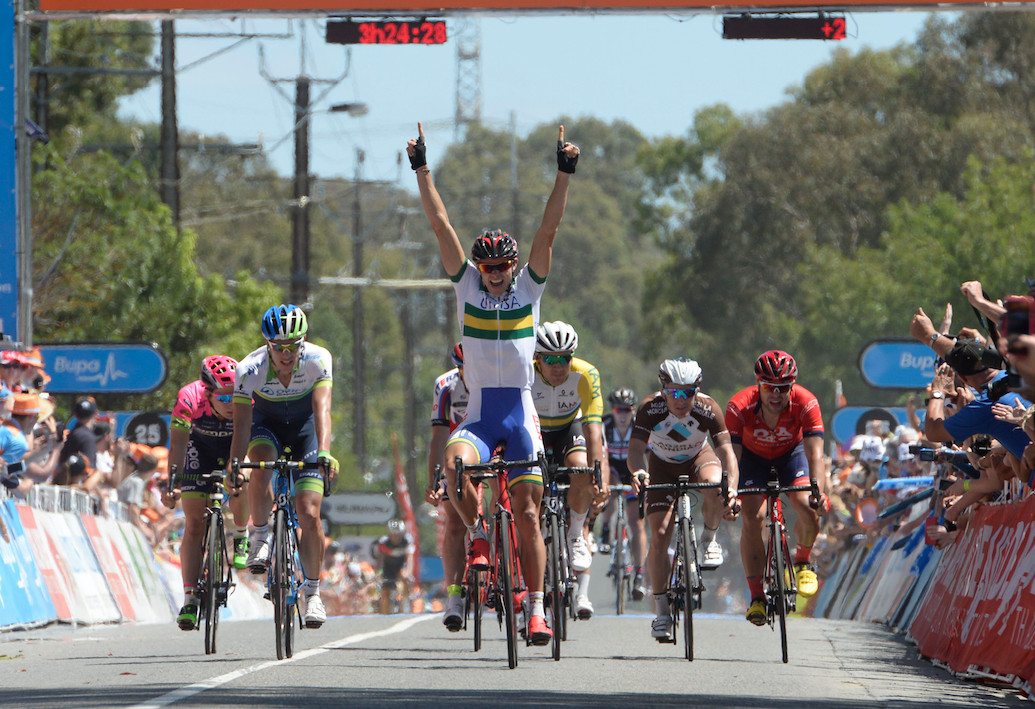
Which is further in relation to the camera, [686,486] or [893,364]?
[893,364]

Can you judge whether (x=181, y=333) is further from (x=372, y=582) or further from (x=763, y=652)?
(x=763, y=652)

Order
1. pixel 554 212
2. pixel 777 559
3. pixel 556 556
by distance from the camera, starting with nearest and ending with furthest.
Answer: pixel 554 212 < pixel 556 556 < pixel 777 559

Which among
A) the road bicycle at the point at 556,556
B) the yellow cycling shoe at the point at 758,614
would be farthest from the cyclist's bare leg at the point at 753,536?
the road bicycle at the point at 556,556

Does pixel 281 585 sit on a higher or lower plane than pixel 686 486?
lower

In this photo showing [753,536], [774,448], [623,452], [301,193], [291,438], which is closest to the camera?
[291,438]

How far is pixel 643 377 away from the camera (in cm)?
12438

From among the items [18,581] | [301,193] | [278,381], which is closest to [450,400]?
[278,381]

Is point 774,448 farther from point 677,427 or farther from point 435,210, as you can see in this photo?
point 435,210

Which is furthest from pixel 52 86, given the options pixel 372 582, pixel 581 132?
pixel 581 132

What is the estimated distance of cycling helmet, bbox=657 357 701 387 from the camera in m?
12.6

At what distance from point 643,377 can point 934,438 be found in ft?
372

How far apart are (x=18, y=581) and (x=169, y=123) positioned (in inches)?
882

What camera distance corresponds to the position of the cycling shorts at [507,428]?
1055 centimetres

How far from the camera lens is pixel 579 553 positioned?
13453 mm
